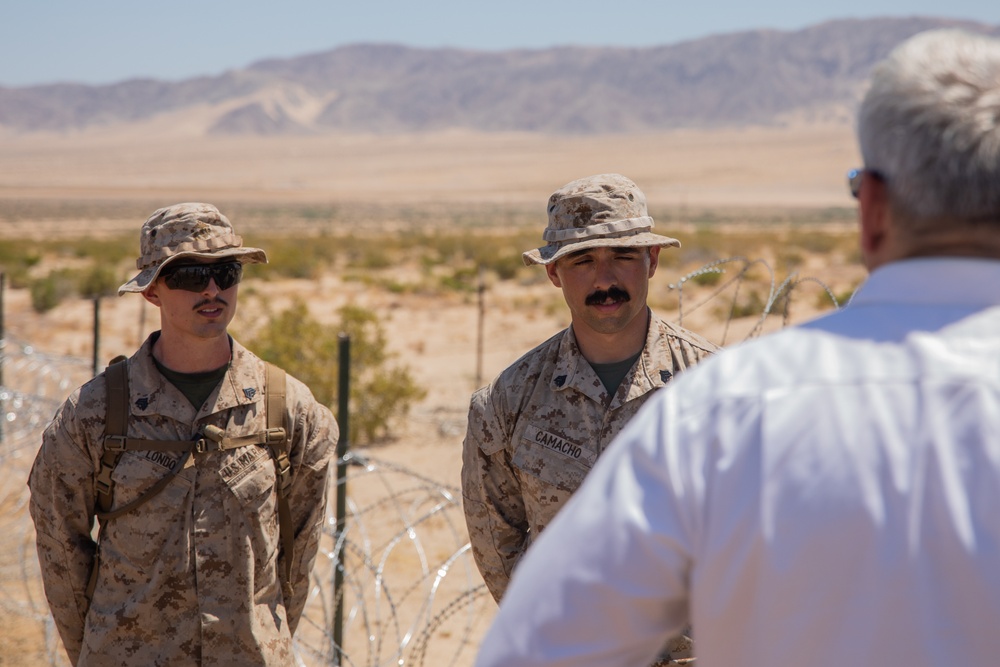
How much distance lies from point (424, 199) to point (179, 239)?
288ft

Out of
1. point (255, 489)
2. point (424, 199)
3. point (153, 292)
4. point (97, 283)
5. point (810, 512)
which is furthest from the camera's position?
point (424, 199)

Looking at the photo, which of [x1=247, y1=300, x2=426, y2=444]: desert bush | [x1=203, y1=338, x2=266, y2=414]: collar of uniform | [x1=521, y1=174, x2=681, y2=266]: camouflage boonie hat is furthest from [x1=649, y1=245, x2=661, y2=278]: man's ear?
[x1=247, y1=300, x2=426, y2=444]: desert bush

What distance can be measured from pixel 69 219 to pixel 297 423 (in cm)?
5572

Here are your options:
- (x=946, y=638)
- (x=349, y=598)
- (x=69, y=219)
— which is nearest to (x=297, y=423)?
(x=946, y=638)

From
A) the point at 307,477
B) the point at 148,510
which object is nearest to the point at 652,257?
the point at 307,477

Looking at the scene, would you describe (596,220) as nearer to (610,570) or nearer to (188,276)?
(188,276)

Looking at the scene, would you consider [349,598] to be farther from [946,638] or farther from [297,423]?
[946,638]

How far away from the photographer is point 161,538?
119 inches

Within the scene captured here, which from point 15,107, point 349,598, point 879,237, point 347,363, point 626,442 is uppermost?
point 15,107

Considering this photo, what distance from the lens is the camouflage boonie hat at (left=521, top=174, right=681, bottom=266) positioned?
3119mm

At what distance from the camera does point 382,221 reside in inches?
2333

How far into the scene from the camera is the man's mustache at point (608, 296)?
3092 mm

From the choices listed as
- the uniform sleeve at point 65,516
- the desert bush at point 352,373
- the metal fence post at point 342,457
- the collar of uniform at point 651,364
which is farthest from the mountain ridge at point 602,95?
the uniform sleeve at point 65,516

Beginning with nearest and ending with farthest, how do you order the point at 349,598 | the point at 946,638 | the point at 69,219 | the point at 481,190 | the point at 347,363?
1. the point at 946,638
2. the point at 347,363
3. the point at 349,598
4. the point at 69,219
5. the point at 481,190
